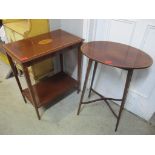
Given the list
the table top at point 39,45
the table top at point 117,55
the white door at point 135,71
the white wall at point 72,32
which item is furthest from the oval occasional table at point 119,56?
the white wall at point 72,32

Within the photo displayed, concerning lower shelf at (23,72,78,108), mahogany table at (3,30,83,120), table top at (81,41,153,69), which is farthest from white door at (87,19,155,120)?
lower shelf at (23,72,78,108)

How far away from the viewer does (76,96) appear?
1.92m

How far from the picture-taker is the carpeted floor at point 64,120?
1507mm

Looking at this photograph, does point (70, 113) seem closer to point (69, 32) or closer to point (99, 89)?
point (99, 89)

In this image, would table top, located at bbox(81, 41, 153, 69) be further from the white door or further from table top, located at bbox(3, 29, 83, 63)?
table top, located at bbox(3, 29, 83, 63)

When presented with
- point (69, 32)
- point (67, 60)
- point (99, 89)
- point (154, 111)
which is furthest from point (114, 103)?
point (69, 32)

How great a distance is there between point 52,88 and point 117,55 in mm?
891

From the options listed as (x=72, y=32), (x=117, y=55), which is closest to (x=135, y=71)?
(x=117, y=55)

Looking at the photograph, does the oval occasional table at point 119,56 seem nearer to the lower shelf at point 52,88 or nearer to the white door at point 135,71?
the white door at point 135,71

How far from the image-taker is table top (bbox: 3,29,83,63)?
1.23 meters

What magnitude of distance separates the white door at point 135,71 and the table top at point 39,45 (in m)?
0.26

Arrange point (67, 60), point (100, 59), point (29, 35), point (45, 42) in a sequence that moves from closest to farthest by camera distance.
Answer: point (100, 59)
point (45, 42)
point (29, 35)
point (67, 60)
